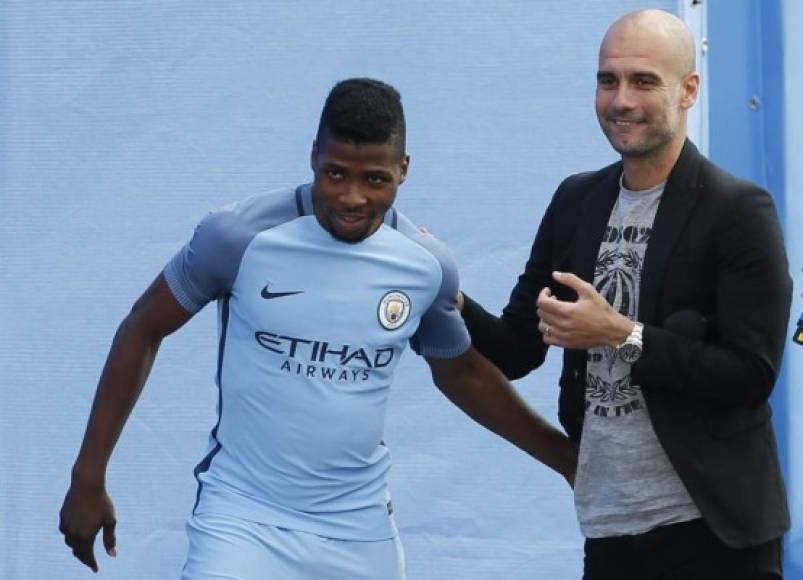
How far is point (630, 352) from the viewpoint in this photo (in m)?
2.82

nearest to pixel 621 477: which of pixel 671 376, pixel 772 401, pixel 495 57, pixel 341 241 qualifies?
pixel 671 376

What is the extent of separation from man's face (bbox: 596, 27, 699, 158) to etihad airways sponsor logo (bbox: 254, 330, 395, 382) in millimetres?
672

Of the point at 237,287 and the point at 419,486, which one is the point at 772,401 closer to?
the point at 419,486

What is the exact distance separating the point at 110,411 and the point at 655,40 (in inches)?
51.9

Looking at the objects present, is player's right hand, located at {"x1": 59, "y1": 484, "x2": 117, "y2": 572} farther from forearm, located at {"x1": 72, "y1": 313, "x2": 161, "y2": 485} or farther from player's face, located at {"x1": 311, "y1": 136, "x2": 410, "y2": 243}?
player's face, located at {"x1": 311, "y1": 136, "x2": 410, "y2": 243}

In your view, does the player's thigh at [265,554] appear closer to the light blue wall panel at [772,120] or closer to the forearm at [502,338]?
the forearm at [502,338]

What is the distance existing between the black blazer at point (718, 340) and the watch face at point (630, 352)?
0.06 ft

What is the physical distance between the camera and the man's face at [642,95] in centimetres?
289

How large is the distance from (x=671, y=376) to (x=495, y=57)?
131 cm

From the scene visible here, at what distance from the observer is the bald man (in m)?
2.80

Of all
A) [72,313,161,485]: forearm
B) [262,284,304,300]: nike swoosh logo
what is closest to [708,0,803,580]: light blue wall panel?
[262,284,304,300]: nike swoosh logo

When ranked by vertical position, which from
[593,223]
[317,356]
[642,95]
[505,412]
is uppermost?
[642,95]

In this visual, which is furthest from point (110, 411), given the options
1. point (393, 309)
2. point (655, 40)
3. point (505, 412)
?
point (655, 40)

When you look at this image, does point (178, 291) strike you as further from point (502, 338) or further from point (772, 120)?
point (772, 120)
